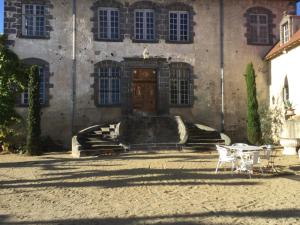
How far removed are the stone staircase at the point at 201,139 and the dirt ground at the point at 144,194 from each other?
323 centimetres

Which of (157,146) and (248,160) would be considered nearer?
(248,160)

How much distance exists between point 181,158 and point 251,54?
25.7 feet

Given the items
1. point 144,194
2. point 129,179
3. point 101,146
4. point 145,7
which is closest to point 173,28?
point 145,7

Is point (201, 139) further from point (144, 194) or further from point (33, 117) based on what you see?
point (144, 194)

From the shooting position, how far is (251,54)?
17.7 metres

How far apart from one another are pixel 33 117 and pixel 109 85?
12.9 ft

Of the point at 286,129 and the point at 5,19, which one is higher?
the point at 5,19

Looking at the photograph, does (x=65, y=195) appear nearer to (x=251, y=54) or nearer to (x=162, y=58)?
(x=162, y=58)

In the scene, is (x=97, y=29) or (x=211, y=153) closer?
(x=211, y=153)

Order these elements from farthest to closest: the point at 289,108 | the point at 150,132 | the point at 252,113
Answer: the point at 150,132, the point at 252,113, the point at 289,108

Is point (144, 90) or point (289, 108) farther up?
point (144, 90)

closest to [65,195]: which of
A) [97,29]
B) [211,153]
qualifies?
[211,153]

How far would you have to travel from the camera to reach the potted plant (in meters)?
14.8

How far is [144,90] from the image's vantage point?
1738cm
